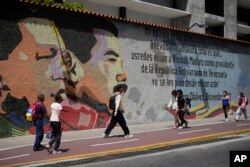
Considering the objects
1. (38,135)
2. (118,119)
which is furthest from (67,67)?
(38,135)

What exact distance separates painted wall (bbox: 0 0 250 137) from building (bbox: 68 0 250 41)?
132 inches

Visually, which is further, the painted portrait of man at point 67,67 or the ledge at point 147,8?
the ledge at point 147,8

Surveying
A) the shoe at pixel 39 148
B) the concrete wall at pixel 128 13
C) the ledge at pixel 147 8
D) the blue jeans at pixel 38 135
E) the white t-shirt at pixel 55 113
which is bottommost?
the shoe at pixel 39 148

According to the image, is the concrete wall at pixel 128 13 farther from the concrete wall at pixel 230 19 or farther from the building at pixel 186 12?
the concrete wall at pixel 230 19

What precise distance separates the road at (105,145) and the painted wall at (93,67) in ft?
7.86

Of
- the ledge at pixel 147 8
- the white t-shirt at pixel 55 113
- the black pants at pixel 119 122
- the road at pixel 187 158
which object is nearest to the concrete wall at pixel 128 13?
the ledge at pixel 147 8

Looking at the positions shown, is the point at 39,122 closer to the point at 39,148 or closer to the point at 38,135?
the point at 38,135

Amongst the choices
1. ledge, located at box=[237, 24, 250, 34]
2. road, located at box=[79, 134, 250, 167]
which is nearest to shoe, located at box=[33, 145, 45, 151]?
road, located at box=[79, 134, 250, 167]

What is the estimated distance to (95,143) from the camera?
473 inches

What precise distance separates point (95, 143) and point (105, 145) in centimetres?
51

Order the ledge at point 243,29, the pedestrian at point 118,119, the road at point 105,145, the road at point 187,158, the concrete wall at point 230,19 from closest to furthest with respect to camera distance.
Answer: the road at point 187,158 < the road at point 105,145 < the pedestrian at point 118,119 < the concrete wall at point 230,19 < the ledge at point 243,29

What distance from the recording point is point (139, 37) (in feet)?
59.2

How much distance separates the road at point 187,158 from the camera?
8766 mm

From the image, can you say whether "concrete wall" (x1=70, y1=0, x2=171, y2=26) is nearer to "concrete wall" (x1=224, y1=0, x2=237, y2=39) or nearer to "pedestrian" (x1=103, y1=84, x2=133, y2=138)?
"concrete wall" (x1=224, y1=0, x2=237, y2=39)
